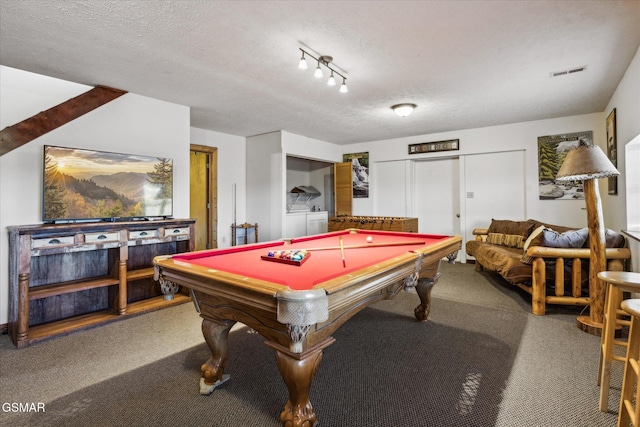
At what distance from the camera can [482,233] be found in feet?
16.7

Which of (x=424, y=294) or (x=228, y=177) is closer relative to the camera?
(x=424, y=294)

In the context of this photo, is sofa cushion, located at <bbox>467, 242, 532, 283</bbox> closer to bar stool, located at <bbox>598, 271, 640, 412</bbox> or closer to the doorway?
bar stool, located at <bbox>598, 271, 640, 412</bbox>

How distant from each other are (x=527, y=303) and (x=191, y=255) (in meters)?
3.51

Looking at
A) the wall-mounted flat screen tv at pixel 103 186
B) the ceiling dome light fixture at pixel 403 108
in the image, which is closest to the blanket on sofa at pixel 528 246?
the ceiling dome light fixture at pixel 403 108

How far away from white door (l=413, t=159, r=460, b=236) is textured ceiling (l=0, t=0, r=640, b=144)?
1946mm

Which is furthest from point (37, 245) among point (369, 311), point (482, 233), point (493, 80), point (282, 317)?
point (482, 233)

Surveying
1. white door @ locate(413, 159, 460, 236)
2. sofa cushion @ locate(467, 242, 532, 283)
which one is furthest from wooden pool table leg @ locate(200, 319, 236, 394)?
white door @ locate(413, 159, 460, 236)

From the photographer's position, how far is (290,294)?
121cm

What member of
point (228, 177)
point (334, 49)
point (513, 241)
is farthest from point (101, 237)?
point (513, 241)

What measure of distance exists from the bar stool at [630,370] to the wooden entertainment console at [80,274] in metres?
3.44

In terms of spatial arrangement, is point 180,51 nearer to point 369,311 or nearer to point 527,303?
point 369,311

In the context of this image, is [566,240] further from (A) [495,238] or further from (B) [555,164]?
(B) [555,164]

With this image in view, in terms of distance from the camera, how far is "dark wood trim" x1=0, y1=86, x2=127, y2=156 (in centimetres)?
278

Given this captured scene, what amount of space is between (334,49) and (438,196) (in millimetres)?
4353
